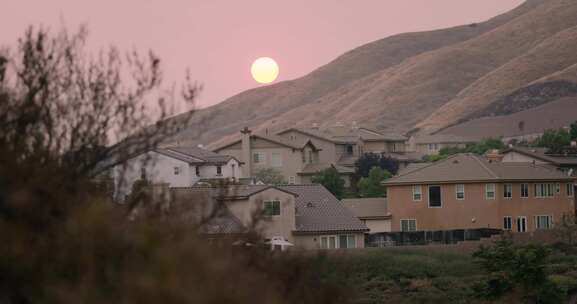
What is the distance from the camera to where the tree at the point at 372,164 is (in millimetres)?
98312

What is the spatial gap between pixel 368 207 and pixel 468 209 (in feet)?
20.4

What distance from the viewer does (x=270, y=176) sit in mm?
92750

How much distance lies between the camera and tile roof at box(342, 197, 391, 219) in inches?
2681

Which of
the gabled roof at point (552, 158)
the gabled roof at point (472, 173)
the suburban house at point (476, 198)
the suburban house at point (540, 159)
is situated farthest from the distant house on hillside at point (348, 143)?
the suburban house at point (476, 198)

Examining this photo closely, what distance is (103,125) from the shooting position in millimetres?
17703

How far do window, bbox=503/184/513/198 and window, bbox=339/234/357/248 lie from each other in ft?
38.0

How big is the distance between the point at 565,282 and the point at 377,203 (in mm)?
22306

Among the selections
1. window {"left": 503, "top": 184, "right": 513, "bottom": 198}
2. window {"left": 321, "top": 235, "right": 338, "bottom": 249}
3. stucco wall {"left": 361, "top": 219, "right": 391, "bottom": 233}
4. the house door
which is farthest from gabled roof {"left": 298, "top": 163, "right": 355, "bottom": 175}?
window {"left": 321, "top": 235, "right": 338, "bottom": 249}

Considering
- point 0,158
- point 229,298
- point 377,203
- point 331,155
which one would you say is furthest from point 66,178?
point 331,155

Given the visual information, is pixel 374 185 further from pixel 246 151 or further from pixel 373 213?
pixel 373 213

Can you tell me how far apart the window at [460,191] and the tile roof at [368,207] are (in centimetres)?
380

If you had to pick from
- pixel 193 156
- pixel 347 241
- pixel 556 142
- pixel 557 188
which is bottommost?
pixel 347 241

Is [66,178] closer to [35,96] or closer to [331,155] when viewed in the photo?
[35,96]

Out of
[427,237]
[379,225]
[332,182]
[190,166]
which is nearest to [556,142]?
[332,182]
